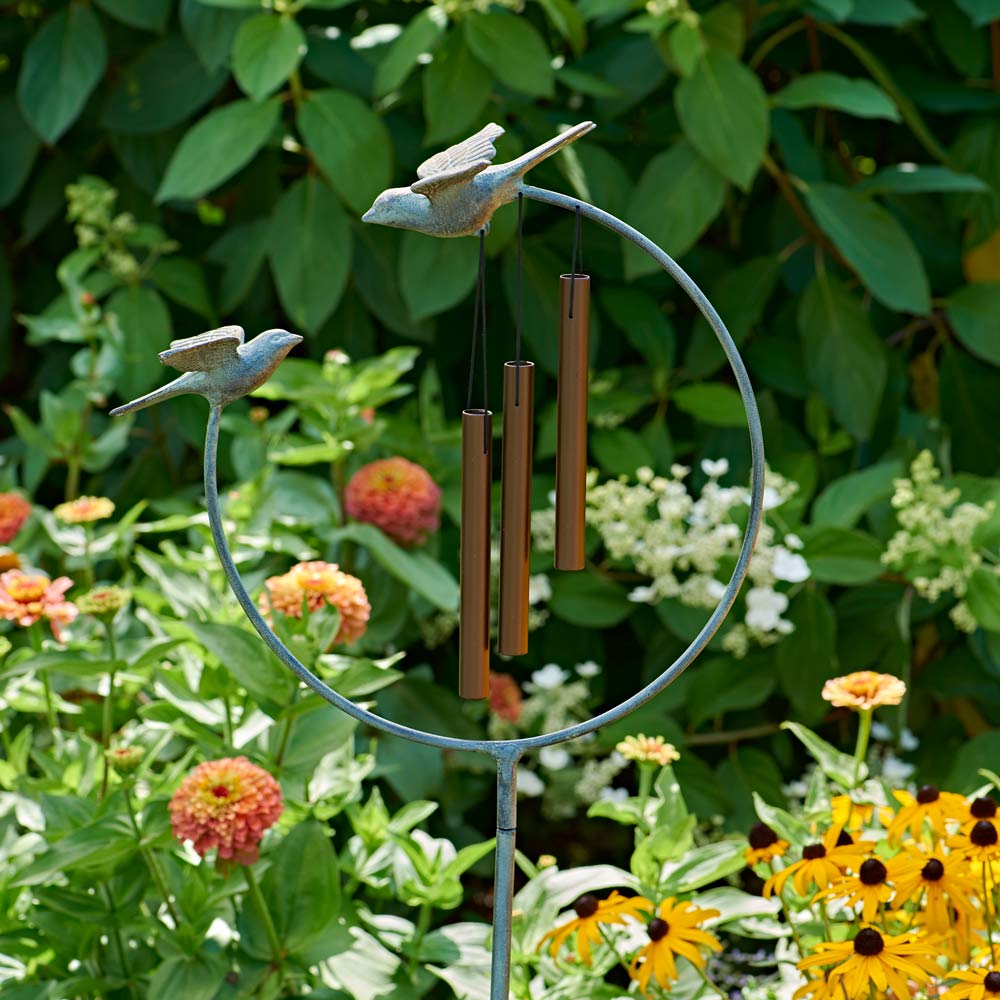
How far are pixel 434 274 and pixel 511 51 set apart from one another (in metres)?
0.25

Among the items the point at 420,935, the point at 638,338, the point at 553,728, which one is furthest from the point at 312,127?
the point at 420,935

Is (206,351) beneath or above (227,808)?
above

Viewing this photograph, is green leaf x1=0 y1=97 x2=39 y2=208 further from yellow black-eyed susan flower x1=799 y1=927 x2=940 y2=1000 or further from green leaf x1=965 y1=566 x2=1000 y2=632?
yellow black-eyed susan flower x1=799 y1=927 x2=940 y2=1000

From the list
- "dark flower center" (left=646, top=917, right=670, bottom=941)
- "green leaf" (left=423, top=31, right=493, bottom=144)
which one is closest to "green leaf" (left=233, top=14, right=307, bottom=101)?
"green leaf" (left=423, top=31, right=493, bottom=144)

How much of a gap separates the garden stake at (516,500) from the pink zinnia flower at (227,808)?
0.23 metres

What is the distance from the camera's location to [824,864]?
902mm

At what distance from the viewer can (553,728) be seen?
1.52 m

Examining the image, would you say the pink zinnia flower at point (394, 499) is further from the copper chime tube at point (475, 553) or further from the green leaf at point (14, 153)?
the green leaf at point (14, 153)

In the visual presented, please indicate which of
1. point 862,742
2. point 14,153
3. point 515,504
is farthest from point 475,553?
point 14,153

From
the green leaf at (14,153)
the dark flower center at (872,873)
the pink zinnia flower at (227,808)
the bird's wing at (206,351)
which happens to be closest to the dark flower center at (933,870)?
the dark flower center at (872,873)

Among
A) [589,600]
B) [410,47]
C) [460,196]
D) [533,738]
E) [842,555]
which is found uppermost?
[460,196]

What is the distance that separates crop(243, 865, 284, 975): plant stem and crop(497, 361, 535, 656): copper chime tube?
28 cm

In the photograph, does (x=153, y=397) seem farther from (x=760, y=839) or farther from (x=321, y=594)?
(x=760, y=839)

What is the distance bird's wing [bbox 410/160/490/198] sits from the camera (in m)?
0.68
